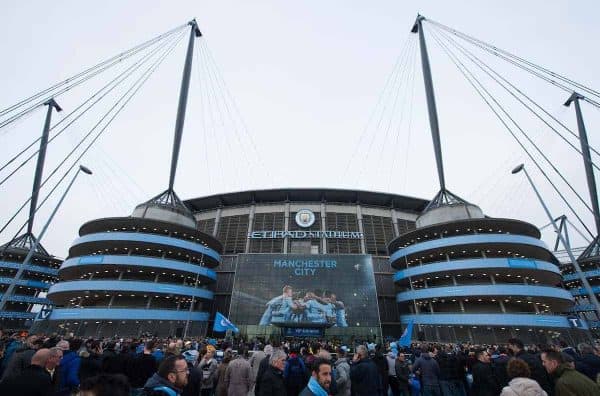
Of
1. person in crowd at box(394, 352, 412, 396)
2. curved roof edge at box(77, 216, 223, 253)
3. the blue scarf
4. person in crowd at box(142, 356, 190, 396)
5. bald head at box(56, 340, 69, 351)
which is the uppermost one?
curved roof edge at box(77, 216, 223, 253)

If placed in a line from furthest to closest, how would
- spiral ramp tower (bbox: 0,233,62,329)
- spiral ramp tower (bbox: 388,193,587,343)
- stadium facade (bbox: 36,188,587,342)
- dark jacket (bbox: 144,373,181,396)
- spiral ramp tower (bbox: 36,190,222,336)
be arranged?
spiral ramp tower (bbox: 0,233,62,329) < spiral ramp tower (bbox: 36,190,222,336) < stadium facade (bbox: 36,188,587,342) < spiral ramp tower (bbox: 388,193,587,343) < dark jacket (bbox: 144,373,181,396)

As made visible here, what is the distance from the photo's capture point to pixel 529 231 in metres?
41.2

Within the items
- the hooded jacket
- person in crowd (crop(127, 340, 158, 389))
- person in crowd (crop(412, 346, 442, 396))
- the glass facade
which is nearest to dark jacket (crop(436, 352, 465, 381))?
person in crowd (crop(412, 346, 442, 396))

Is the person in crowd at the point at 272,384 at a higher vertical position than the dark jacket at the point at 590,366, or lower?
lower

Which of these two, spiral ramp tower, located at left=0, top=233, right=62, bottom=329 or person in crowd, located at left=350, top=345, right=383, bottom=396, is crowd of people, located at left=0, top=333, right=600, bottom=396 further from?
spiral ramp tower, located at left=0, top=233, right=62, bottom=329

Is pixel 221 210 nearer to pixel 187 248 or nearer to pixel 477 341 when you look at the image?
pixel 187 248

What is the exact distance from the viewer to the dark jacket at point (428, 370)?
920 cm

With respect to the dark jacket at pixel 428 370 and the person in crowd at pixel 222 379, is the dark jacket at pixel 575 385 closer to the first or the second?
the dark jacket at pixel 428 370

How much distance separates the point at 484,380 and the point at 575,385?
12.3 ft

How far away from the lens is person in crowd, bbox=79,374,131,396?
7.70 feet

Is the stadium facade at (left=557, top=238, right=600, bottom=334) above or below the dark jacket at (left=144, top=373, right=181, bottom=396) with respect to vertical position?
above

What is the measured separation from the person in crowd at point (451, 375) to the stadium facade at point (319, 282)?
27853 mm

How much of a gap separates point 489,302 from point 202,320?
135 feet

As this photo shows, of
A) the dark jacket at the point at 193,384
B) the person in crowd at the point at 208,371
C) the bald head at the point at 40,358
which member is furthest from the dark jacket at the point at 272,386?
the person in crowd at the point at 208,371
